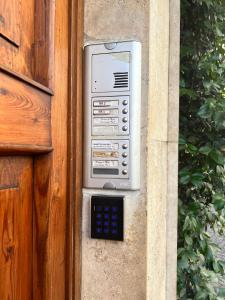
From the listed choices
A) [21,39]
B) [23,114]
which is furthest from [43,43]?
[23,114]

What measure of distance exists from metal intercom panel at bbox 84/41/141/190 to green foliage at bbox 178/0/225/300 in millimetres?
616

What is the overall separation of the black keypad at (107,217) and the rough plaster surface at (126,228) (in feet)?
0.06

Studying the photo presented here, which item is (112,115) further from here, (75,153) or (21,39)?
(21,39)

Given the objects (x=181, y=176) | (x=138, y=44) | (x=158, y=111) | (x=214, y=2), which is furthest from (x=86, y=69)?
(x=214, y=2)

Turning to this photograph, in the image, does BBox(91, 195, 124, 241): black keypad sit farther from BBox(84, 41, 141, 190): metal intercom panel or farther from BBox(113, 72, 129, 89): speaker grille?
BBox(113, 72, 129, 89): speaker grille

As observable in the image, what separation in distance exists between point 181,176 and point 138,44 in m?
0.74

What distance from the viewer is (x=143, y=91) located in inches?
35.4

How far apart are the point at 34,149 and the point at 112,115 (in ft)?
0.84

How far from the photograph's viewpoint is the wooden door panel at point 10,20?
0.69 meters

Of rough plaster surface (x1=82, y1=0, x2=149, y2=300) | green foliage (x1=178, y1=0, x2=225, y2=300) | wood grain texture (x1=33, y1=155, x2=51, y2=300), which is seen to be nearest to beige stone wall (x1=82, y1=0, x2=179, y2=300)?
rough plaster surface (x1=82, y1=0, x2=149, y2=300)

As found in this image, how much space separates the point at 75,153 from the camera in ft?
3.00

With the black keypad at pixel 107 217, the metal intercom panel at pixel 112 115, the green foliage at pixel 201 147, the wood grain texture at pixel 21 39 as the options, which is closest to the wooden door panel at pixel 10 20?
the wood grain texture at pixel 21 39

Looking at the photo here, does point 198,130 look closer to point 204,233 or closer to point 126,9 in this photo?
point 204,233

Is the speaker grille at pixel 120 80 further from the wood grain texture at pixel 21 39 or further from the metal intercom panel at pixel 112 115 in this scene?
the wood grain texture at pixel 21 39
